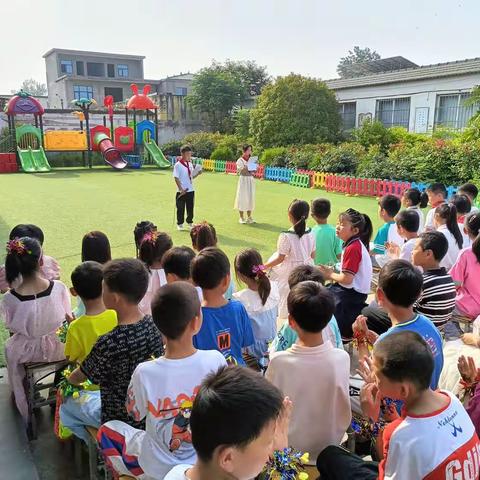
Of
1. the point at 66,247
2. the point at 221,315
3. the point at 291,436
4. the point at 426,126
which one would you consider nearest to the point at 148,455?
the point at 291,436

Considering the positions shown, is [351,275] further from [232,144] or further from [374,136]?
[232,144]

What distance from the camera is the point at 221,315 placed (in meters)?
2.67

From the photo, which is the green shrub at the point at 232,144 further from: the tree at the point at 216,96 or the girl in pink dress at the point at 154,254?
the girl in pink dress at the point at 154,254

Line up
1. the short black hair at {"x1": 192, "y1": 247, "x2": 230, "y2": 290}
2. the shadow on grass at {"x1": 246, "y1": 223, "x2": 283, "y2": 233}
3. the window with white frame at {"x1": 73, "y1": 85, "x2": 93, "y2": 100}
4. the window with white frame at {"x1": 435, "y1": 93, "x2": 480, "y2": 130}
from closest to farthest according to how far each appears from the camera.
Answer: the short black hair at {"x1": 192, "y1": 247, "x2": 230, "y2": 290} → the shadow on grass at {"x1": 246, "y1": 223, "x2": 283, "y2": 233} → the window with white frame at {"x1": 435, "y1": 93, "x2": 480, "y2": 130} → the window with white frame at {"x1": 73, "y1": 85, "x2": 93, "y2": 100}

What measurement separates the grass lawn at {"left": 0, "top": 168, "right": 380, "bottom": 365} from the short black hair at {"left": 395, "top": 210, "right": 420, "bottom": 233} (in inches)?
110

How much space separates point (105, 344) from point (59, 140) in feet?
72.8

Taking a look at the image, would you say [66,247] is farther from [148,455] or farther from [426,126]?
[426,126]

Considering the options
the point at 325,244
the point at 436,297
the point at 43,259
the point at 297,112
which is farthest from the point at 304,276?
the point at 297,112

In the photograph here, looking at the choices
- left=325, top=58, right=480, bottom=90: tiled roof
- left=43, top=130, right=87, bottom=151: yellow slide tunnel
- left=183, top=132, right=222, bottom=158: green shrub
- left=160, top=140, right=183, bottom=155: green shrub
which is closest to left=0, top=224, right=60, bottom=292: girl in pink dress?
left=325, top=58, right=480, bottom=90: tiled roof

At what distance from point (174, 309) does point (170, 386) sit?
305mm

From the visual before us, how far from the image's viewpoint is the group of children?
52.9 inches

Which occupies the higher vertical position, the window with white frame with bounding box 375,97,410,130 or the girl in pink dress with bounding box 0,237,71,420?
the window with white frame with bounding box 375,97,410,130

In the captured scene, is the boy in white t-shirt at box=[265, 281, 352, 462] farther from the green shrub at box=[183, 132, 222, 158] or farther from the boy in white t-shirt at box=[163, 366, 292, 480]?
the green shrub at box=[183, 132, 222, 158]

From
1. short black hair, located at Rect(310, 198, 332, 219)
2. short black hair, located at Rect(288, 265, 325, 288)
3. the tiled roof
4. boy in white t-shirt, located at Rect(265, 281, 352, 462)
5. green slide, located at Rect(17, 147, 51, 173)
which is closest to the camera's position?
boy in white t-shirt, located at Rect(265, 281, 352, 462)
